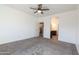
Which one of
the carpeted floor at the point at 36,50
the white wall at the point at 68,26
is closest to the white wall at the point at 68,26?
the white wall at the point at 68,26

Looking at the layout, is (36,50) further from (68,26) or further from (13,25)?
(68,26)

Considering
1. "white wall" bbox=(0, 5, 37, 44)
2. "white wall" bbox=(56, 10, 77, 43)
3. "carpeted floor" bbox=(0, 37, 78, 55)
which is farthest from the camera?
"white wall" bbox=(56, 10, 77, 43)

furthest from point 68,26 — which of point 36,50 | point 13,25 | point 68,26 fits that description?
point 13,25

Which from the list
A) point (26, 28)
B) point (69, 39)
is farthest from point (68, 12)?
point (26, 28)

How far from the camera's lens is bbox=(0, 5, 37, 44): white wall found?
16.5 ft

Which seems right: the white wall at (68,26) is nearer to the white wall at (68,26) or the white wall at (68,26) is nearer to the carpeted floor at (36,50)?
the white wall at (68,26)

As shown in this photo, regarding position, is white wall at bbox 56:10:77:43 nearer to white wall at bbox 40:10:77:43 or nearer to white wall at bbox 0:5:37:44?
white wall at bbox 40:10:77:43

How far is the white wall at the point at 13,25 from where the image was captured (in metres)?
5.02

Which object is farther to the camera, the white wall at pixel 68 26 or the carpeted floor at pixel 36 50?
the white wall at pixel 68 26

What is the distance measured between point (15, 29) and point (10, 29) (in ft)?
1.58

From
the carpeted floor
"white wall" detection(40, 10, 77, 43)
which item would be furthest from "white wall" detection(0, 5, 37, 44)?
"white wall" detection(40, 10, 77, 43)

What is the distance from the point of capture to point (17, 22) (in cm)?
612

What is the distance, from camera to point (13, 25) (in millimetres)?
5770

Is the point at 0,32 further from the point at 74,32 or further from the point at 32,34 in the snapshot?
the point at 74,32
